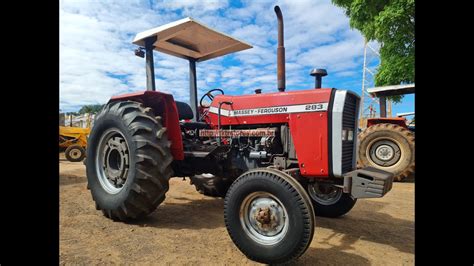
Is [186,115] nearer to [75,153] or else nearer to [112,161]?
[112,161]

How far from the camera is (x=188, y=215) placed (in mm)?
4184

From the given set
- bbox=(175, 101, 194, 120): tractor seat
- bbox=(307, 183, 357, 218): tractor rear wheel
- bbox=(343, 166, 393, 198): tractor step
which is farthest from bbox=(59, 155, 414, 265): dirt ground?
bbox=(175, 101, 194, 120): tractor seat

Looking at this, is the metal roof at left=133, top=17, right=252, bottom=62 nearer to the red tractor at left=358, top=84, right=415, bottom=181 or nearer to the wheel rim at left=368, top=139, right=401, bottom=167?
the red tractor at left=358, top=84, right=415, bottom=181

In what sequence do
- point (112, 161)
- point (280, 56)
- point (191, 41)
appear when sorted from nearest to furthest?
point (280, 56), point (112, 161), point (191, 41)

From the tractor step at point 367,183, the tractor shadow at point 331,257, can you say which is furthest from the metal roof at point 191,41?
the tractor shadow at point 331,257

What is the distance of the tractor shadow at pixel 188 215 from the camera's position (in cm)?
373

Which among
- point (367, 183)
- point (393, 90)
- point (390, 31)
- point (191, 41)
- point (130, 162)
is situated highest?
point (390, 31)

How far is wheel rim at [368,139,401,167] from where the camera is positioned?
24.8ft

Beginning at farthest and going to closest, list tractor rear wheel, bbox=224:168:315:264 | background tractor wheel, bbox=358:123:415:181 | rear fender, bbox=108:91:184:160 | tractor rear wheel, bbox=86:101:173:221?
background tractor wheel, bbox=358:123:415:181
rear fender, bbox=108:91:184:160
tractor rear wheel, bbox=86:101:173:221
tractor rear wheel, bbox=224:168:315:264

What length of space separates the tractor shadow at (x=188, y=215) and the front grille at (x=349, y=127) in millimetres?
1534

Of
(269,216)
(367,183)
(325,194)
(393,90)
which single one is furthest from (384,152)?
(269,216)

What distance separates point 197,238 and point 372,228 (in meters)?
2.05
